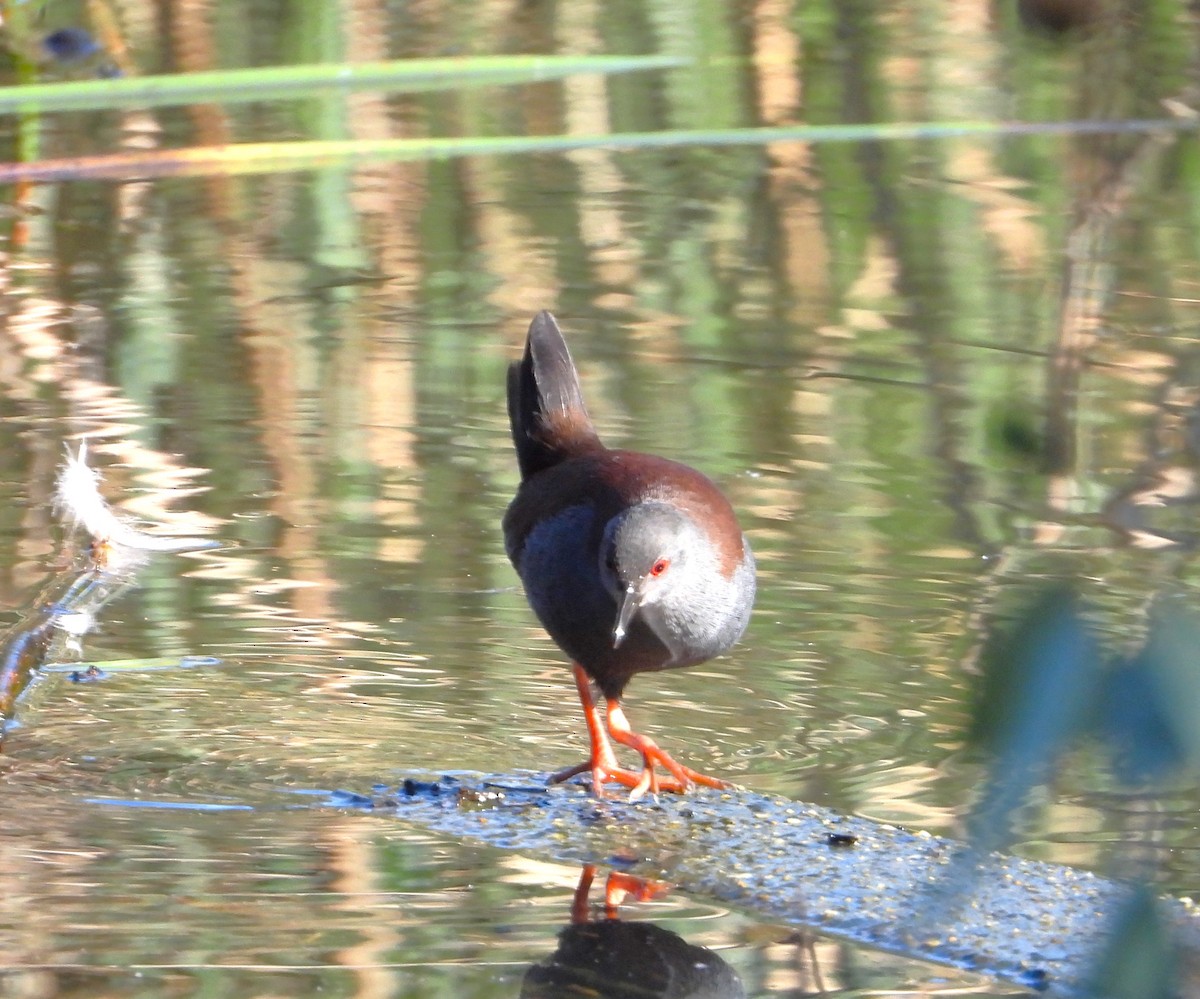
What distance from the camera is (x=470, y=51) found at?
31.9 feet

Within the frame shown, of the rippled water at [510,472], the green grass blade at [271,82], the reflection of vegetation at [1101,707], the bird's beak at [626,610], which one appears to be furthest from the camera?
the green grass blade at [271,82]

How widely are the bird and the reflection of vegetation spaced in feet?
7.38

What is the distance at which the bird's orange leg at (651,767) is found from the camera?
122 inches

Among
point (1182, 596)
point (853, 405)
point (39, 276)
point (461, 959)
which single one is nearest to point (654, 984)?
point (461, 959)

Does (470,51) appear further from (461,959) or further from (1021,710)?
(1021,710)

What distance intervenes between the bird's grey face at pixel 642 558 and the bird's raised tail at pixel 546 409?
614mm

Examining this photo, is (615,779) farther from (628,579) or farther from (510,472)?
(510,472)

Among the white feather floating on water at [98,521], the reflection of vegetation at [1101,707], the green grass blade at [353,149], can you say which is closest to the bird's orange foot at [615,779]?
the white feather floating on water at [98,521]

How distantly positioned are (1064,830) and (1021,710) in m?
2.09

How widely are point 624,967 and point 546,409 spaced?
163cm

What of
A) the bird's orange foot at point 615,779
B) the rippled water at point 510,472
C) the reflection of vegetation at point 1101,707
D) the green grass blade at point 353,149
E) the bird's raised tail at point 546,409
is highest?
the reflection of vegetation at point 1101,707

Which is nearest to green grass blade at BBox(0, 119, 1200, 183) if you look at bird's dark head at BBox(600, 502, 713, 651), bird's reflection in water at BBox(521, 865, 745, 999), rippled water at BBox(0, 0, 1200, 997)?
rippled water at BBox(0, 0, 1200, 997)

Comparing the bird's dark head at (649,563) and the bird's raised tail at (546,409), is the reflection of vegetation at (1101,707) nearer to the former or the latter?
the bird's dark head at (649,563)

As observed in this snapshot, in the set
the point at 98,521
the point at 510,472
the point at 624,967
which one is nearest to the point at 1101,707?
the point at 624,967
